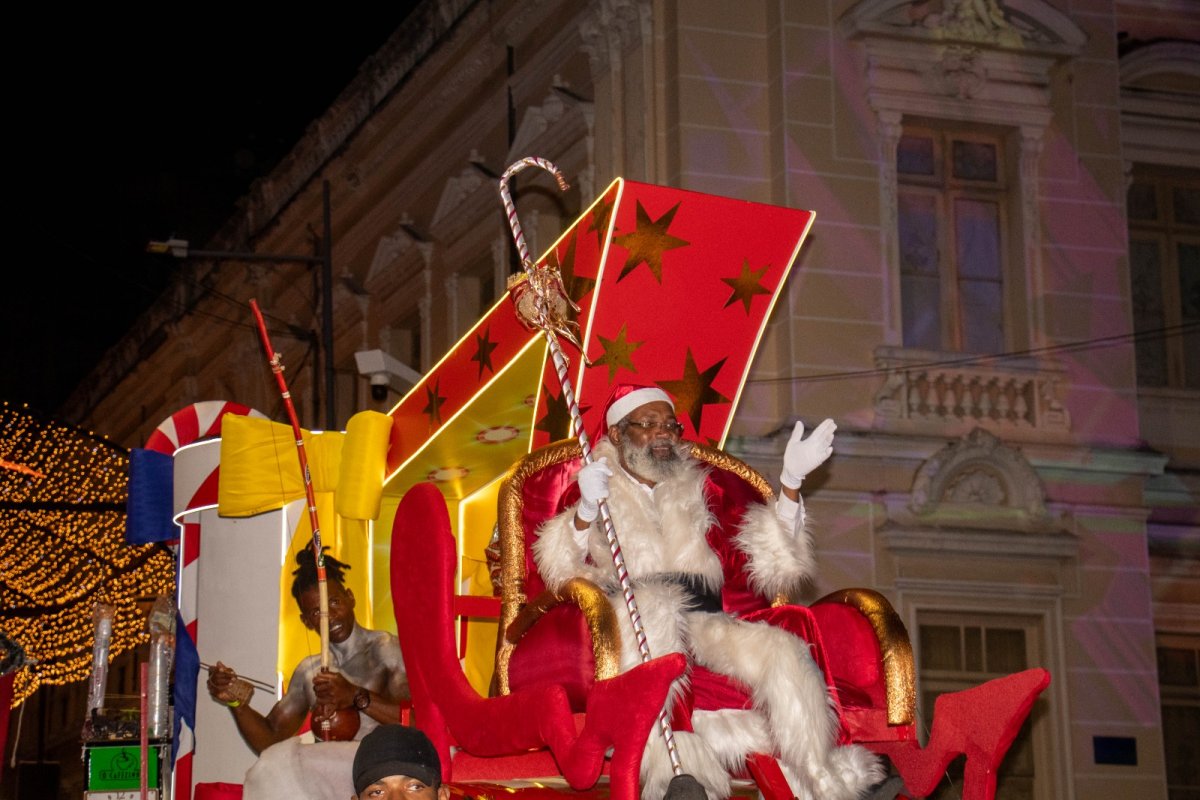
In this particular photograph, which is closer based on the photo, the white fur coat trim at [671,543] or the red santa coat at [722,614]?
the red santa coat at [722,614]

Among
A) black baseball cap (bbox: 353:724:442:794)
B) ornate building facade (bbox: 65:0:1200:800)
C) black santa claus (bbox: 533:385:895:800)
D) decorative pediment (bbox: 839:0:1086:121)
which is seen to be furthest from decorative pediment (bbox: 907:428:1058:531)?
black baseball cap (bbox: 353:724:442:794)

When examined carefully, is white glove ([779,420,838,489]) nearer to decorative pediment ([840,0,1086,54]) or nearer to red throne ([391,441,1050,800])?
red throne ([391,441,1050,800])

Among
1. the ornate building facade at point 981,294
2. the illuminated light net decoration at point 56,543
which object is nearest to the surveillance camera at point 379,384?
the ornate building facade at point 981,294

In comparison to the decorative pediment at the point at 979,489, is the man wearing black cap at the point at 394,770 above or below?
below

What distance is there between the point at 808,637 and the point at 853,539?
23.2 feet

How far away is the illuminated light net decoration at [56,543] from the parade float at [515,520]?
4384 mm

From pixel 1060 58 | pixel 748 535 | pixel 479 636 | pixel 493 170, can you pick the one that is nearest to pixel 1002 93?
pixel 1060 58

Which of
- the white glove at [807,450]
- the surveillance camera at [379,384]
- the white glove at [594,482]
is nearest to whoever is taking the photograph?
the white glove at [594,482]

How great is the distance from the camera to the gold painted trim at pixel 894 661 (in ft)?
18.6

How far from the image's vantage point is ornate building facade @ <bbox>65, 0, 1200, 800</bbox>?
13.0 meters

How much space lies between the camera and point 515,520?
21.2 ft

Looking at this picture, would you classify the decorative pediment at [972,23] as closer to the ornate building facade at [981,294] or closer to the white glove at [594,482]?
the ornate building facade at [981,294]

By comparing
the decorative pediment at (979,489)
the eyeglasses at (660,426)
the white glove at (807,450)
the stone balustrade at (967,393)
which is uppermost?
the stone balustrade at (967,393)

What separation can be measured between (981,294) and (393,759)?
10.7m
